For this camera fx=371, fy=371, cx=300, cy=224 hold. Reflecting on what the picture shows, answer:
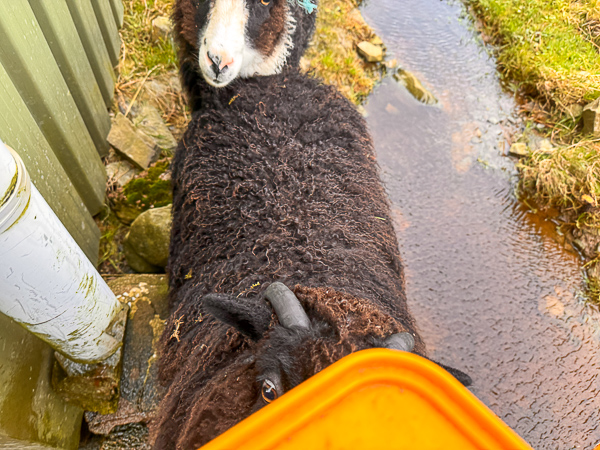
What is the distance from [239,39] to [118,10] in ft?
7.38

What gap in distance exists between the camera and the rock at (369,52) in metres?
4.32

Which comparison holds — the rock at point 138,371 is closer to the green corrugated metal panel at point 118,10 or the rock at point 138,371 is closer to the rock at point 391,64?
the green corrugated metal panel at point 118,10

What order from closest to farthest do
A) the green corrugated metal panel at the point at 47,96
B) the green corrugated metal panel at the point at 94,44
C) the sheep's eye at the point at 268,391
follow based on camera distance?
the sheep's eye at the point at 268,391 → the green corrugated metal panel at the point at 47,96 → the green corrugated metal panel at the point at 94,44

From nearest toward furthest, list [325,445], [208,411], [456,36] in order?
[325,445] < [208,411] < [456,36]

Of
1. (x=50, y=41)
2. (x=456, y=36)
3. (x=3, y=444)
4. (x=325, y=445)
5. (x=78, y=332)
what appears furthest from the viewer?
(x=456, y=36)

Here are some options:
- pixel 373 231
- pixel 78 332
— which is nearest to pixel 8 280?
pixel 78 332

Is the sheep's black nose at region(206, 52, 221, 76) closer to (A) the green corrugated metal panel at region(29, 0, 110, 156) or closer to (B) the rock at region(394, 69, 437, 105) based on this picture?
(A) the green corrugated metal panel at region(29, 0, 110, 156)

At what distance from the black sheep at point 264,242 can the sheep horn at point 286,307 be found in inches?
0.9

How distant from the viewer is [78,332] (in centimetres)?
171

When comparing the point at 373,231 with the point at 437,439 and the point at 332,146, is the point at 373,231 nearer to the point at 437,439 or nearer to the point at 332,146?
the point at 332,146

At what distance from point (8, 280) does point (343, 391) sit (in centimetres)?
120

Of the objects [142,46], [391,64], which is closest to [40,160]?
[142,46]

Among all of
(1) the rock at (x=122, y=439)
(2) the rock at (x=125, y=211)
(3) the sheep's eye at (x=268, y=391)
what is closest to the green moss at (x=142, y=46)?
(2) the rock at (x=125, y=211)

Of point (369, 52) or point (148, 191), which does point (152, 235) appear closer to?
point (148, 191)
